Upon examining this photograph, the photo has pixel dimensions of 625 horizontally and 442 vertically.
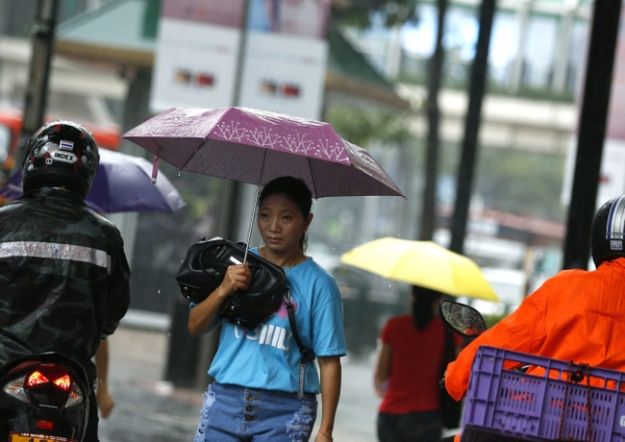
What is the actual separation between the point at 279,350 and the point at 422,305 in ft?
11.4

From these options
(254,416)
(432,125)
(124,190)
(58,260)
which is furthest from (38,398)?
(432,125)

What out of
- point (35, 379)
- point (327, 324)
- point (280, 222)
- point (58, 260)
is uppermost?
point (280, 222)

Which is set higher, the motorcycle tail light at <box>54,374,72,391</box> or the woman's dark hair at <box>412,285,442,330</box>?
the woman's dark hair at <box>412,285,442,330</box>

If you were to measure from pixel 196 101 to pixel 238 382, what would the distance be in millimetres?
9749

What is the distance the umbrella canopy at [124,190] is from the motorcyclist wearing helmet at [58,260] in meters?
1.80

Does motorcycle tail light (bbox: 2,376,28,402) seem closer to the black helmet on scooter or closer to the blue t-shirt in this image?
the blue t-shirt

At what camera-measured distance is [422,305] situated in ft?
31.6

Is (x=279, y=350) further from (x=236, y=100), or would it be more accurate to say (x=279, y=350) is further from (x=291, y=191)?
(x=236, y=100)

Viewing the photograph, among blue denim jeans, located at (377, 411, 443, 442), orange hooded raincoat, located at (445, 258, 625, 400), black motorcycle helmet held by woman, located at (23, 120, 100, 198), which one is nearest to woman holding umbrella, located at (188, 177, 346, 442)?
black motorcycle helmet held by woman, located at (23, 120, 100, 198)

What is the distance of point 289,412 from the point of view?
6215mm

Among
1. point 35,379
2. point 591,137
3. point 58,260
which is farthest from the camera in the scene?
point 591,137

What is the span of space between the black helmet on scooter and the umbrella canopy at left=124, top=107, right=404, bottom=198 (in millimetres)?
1152

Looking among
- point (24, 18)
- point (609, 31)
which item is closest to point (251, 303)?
point (609, 31)

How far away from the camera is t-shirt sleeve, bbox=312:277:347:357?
628 centimetres
